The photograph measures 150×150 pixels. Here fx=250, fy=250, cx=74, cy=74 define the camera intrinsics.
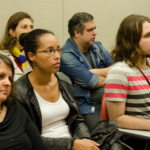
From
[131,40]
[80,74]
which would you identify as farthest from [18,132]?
[80,74]

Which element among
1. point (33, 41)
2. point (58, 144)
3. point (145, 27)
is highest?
point (145, 27)

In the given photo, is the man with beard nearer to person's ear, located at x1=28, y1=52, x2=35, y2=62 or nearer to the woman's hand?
the woman's hand

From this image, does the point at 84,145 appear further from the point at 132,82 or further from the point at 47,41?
the point at 47,41

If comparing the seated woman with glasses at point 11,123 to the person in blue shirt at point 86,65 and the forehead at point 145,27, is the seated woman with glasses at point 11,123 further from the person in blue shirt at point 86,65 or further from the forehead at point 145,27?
the person in blue shirt at point 86,65

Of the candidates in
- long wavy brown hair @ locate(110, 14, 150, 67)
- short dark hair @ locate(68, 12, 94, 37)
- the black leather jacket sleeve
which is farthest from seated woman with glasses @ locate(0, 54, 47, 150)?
short dark hair @ locate(68, 12, 94, 37)

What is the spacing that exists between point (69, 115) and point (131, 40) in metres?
0.72

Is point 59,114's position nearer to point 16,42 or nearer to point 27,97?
point 27,97

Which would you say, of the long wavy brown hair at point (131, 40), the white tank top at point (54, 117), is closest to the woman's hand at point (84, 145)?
the white tank top at point (54, 117)

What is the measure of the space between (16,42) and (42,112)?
141 centimetres

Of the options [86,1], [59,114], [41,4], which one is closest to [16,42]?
[41,4]

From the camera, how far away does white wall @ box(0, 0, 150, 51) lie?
2.98m

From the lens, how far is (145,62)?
6.38ft

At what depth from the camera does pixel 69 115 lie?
1842 mm

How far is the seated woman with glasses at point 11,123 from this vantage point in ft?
4.13
